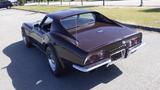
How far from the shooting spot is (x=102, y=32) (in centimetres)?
554

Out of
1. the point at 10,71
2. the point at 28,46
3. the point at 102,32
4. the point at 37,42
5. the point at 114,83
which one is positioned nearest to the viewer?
the point at 114,83

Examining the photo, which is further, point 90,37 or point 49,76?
point 49,76

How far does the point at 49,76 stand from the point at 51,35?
36.7 inches

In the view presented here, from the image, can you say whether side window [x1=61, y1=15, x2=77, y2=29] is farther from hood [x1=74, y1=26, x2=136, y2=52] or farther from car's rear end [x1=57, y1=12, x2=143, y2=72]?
hood [x1=74, y1=26, x2=136, y2=52]

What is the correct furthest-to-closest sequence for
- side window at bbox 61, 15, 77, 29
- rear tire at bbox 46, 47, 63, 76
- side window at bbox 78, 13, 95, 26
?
side window at bbox 78, 13, 95, 26, side window at bbox 61, 15, 77, 29, rear tire at bbox 46, 47, 63, 76

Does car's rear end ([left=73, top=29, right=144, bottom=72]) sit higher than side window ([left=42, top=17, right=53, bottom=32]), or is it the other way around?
side window ([left=42, top=17, right=53, bottom=32])

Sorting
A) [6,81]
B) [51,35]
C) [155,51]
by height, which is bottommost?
[6,81]

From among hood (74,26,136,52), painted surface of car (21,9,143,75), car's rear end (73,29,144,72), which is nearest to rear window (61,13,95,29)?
painted surface of car (21,9,143,75)

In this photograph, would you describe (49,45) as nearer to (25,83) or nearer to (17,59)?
(25,83)

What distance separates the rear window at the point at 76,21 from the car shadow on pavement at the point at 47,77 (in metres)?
1.06

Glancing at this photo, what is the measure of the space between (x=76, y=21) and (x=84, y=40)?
1.09m

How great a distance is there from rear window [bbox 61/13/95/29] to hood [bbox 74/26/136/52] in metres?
0.38

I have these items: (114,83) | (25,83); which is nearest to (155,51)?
(114,83)

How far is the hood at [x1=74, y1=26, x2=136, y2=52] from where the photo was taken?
4.91 metres
